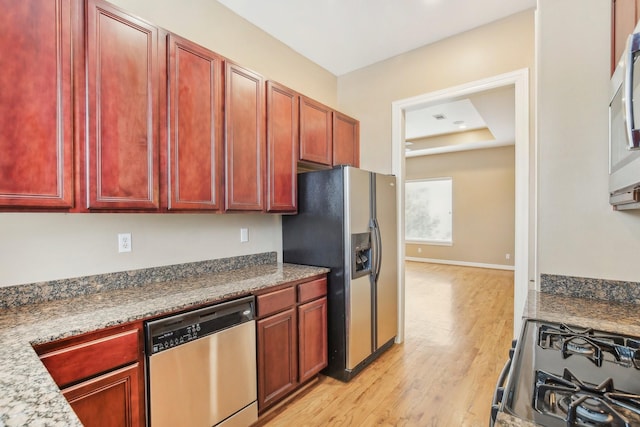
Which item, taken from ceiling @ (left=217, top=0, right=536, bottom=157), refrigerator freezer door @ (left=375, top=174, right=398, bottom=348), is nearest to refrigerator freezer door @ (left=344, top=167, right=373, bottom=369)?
refrigerator freezer door @ (left=375, top=174, right=398, bottom=348)

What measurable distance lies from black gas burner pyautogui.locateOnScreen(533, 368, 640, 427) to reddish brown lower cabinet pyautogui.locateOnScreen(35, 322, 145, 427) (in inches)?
60.5

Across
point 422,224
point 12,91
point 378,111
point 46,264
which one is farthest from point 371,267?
point 422,224

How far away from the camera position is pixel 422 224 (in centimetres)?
814

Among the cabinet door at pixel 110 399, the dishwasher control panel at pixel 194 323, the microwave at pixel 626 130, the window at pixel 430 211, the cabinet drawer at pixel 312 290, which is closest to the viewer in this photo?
the microwave at pixel 626 130

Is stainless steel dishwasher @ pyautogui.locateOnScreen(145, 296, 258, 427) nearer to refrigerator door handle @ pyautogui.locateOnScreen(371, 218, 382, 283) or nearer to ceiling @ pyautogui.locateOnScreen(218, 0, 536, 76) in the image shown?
refrigerator door handle @ pyautogui.locateOnScreen(371, 218, 382, 283)

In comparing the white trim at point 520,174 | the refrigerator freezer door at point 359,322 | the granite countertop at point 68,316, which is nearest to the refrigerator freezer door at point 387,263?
the refrigerator freezer door at point 359,322

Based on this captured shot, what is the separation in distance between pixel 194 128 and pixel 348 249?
140cm

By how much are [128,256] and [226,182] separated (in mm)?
763

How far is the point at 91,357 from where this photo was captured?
128cm

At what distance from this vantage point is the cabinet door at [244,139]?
212cm

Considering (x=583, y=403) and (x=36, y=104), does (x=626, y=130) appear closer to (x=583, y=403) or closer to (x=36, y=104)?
(x=583, y=403)

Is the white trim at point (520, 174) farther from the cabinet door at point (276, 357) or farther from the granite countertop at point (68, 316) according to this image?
the cabinet door at point (276, 357)

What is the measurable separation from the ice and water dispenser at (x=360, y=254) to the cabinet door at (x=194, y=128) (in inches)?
43.5

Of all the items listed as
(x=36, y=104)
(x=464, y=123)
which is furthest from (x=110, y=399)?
(x=464, y=123)
